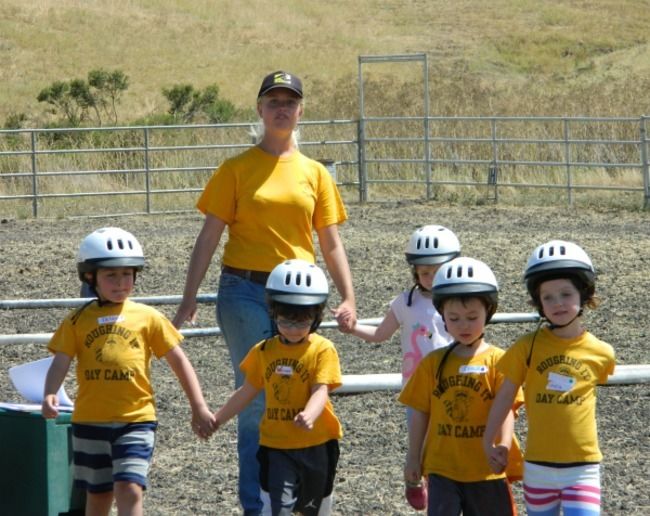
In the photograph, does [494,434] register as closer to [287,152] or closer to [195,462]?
[287,152]

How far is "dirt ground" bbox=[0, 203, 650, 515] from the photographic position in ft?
18.6

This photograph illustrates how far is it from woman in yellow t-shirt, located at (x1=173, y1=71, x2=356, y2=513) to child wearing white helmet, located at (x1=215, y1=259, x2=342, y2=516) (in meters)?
0.59

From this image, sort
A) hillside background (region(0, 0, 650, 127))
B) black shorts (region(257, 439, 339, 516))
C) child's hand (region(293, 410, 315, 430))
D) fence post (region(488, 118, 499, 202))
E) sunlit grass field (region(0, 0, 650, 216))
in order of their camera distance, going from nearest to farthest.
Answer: child's hand (region(293, 410, 315, 430))
black shorts (region(257, 439, 339, 516))
fence post (region(488, 118, 499, 202))
sunlit grass field (region(0, 0, 650, 216))
hillside background (region(0, 0, 650, 127))

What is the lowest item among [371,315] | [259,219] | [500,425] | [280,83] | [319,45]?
[500,425]

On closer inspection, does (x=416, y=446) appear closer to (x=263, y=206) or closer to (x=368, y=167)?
(x=263, y=206)

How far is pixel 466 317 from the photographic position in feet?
13.5

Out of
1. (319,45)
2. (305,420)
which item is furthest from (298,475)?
(319,45)

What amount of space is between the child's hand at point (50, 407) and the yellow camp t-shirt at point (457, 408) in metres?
1.22

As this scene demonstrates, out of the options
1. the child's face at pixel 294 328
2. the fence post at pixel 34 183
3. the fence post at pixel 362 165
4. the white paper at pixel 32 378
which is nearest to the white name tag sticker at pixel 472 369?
the child's face at pixel 294 328

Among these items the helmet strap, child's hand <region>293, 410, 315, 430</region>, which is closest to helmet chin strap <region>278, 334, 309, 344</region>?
the helmet strap

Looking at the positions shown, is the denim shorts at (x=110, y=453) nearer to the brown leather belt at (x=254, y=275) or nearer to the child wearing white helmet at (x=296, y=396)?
the child wearing white helmet at (x=296, y=396)

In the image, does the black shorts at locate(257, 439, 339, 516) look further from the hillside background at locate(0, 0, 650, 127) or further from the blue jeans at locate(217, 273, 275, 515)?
→ the hillside background at locate(0, 0, 650, 127)

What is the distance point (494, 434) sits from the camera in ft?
13.0

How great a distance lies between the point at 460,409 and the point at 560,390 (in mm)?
311
